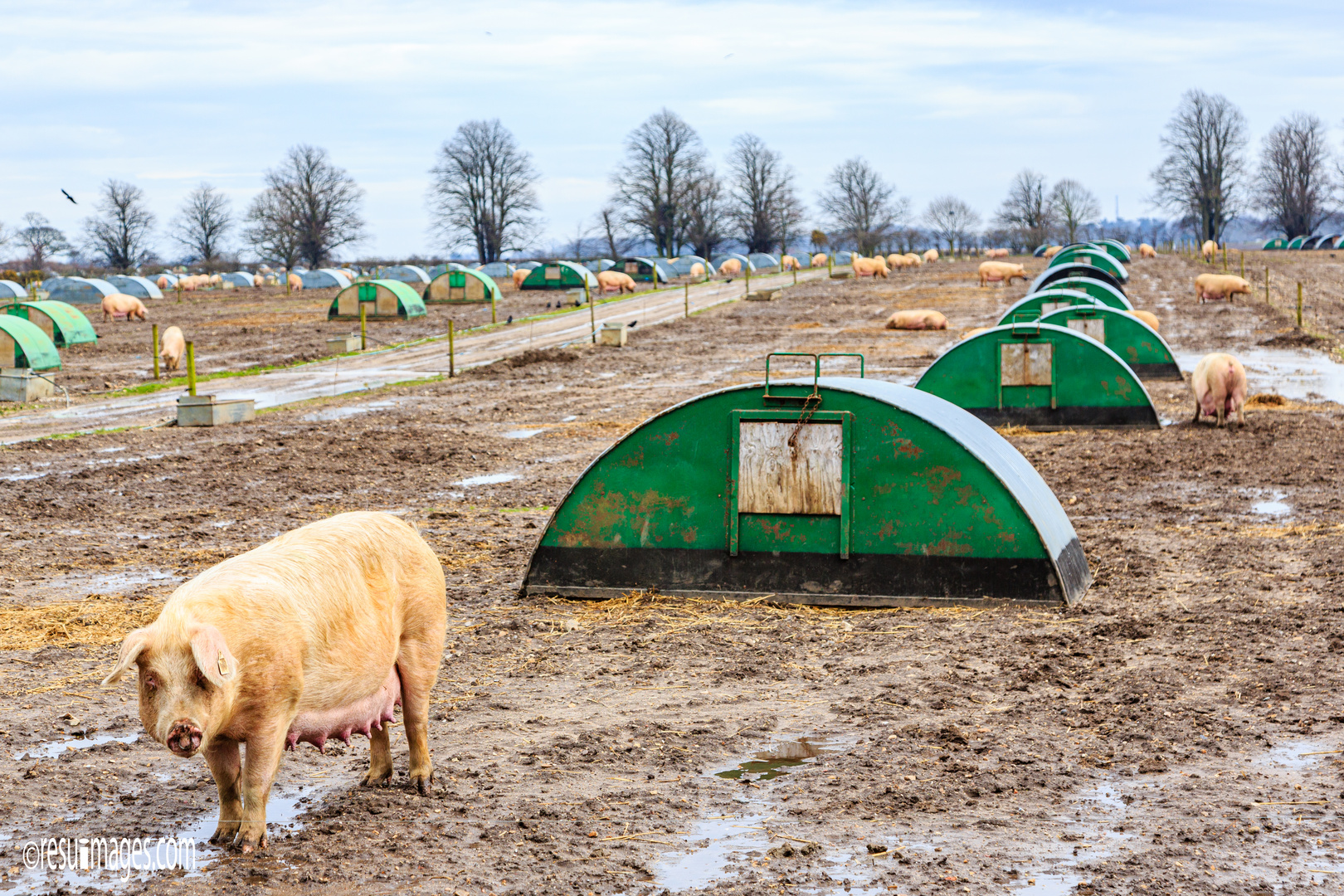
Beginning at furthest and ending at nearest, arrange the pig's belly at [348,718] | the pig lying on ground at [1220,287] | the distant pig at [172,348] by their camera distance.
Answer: the pig lying on ground at [1220,287] < the distant pig at [172,348] < the pig's belly at [348,718]

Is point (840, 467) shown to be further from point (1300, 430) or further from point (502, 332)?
point (502, 332)

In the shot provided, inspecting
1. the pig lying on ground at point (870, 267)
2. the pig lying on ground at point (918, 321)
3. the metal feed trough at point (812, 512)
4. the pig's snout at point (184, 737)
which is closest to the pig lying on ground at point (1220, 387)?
the metal feed trough at point (812, 512)

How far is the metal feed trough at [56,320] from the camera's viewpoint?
35969 millimetres

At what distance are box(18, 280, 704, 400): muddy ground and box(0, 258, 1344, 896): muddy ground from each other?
637 inches

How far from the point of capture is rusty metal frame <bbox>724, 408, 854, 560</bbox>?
9516 mm

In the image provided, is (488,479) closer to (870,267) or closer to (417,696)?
(417,696)

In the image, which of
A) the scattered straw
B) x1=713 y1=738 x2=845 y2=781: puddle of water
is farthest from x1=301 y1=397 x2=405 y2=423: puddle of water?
x1=713 y1=738 x2=845 y2=781: puddle of water

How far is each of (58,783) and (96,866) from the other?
3.56 ft

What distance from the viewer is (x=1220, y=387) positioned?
17.8m

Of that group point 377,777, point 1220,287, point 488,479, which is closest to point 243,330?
point 488,479

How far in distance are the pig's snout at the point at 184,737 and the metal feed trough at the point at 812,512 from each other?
5501 mm

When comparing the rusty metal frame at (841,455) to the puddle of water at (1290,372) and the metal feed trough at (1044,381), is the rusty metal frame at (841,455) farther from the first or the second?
the puddle of water at (1290,372)

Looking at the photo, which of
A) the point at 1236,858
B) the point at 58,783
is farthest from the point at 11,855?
the point at 1236,858

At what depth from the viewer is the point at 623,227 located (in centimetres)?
10312
